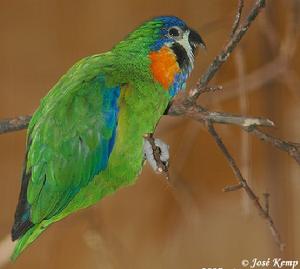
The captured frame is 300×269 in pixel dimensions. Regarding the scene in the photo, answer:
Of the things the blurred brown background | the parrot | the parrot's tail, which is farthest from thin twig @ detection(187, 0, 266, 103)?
the blurred brown background

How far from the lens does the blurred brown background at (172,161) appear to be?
184 centimetres

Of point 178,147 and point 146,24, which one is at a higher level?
point 146,24

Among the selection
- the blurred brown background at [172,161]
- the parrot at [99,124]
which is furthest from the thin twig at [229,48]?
the blurred brown background at [172,161]

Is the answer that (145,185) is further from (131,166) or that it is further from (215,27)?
(131,166)

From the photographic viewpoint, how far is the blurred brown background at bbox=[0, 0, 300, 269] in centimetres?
184

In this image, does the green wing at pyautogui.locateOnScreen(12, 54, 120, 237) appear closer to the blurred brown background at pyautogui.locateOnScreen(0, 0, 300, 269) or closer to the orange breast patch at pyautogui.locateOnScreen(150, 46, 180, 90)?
the orange breast patch at pyautogui.locateOnScreen(150, 46, 180, 90)

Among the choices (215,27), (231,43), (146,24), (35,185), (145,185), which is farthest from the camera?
(145,185)

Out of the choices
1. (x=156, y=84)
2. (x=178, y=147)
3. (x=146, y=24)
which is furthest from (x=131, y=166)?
(x=178, y=147)

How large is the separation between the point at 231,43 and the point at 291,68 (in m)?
1.11

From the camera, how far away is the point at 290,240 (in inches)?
77.6

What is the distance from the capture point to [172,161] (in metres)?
1.87

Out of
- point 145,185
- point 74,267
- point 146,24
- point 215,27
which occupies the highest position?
point 215,27

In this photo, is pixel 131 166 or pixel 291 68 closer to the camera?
pixel 131 166

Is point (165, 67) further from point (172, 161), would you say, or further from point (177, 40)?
point (172, 161)
